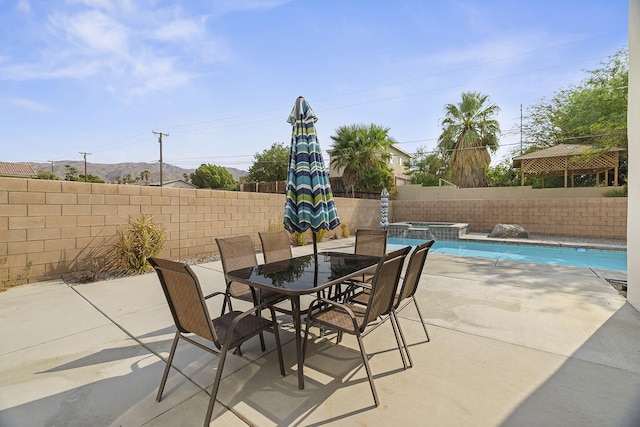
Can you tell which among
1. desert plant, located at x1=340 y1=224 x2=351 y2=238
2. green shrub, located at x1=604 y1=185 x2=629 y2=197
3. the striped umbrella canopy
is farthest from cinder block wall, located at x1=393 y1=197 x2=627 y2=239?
the striped umbrella canopy

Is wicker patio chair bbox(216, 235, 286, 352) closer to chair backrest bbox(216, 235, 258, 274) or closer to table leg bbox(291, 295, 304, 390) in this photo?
chair backrest bbox(216, 235, 258, 274)

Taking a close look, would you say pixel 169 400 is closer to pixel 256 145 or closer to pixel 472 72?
pixel 472 72

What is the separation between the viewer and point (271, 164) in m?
31.6

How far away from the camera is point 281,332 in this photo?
274 centimetres

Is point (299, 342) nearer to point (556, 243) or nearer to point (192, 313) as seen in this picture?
point (192, 313)

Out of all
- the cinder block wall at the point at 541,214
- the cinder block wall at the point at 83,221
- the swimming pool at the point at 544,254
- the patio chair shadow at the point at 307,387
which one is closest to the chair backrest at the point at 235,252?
the patio chair shadow at the point at 307,387

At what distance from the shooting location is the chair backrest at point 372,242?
3781mm

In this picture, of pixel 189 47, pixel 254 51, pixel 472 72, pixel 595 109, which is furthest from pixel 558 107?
pixel 189 47

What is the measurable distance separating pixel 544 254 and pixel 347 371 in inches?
356

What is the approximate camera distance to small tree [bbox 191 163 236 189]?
1619 inches

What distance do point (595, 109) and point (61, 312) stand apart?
1234 centimetres

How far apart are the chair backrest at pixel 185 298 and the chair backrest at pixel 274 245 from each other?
1.66 m

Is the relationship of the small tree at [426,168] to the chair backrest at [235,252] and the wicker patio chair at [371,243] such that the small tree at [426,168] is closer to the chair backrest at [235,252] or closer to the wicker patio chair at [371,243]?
the wicker patio chair at [371,243]

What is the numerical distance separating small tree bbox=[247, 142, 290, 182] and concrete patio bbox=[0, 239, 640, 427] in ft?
91.1
